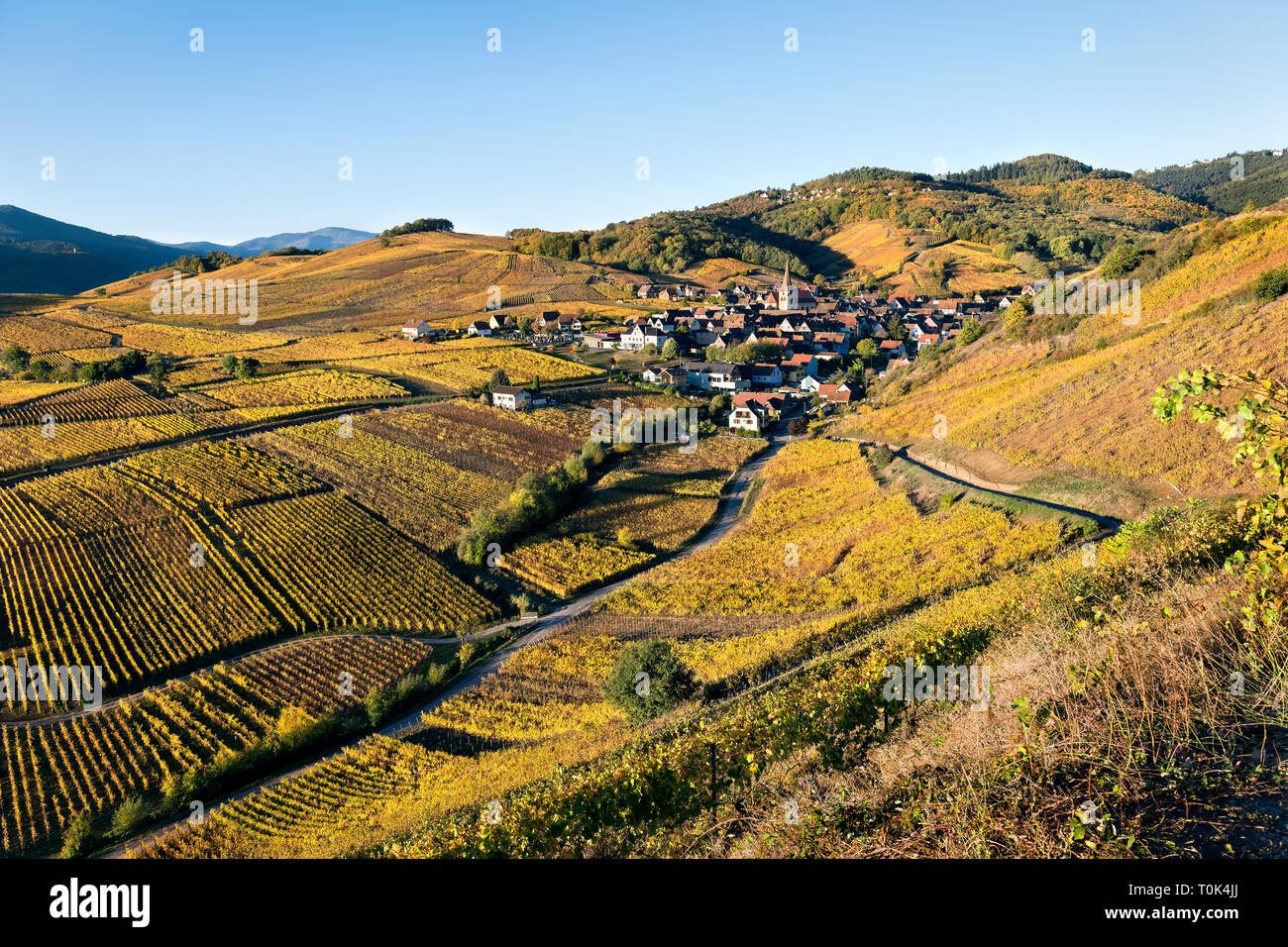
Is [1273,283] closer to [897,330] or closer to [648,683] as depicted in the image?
[648,683]

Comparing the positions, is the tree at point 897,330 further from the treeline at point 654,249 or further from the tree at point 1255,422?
the tree at point 1255,422

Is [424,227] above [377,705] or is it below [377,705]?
above

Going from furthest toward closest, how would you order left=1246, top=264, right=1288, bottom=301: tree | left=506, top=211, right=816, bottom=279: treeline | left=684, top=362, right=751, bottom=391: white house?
left=506, top=211, right=816, bottom=279: treeline < left=684, top=362, right=751, bottom=391: white house < left=1246, top=264, right=1288, bottom=301: tree

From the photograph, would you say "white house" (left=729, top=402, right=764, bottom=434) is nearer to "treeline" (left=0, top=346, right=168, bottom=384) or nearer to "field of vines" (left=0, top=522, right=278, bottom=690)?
"field of vines" (left=0, top=522, right=278, bottom=690)

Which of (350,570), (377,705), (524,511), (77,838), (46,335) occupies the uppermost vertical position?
(46,335)

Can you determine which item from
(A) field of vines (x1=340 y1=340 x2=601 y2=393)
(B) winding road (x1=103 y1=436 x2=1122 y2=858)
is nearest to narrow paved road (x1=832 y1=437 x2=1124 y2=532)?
(B) winding road (x1=103 y1=436 x2=1122 y2=858)

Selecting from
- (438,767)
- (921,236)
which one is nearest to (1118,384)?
(438,767)

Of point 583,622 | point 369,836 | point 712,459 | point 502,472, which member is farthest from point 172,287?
point 369,836

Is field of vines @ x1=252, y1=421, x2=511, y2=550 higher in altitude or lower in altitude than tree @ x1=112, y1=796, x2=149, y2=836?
higher
